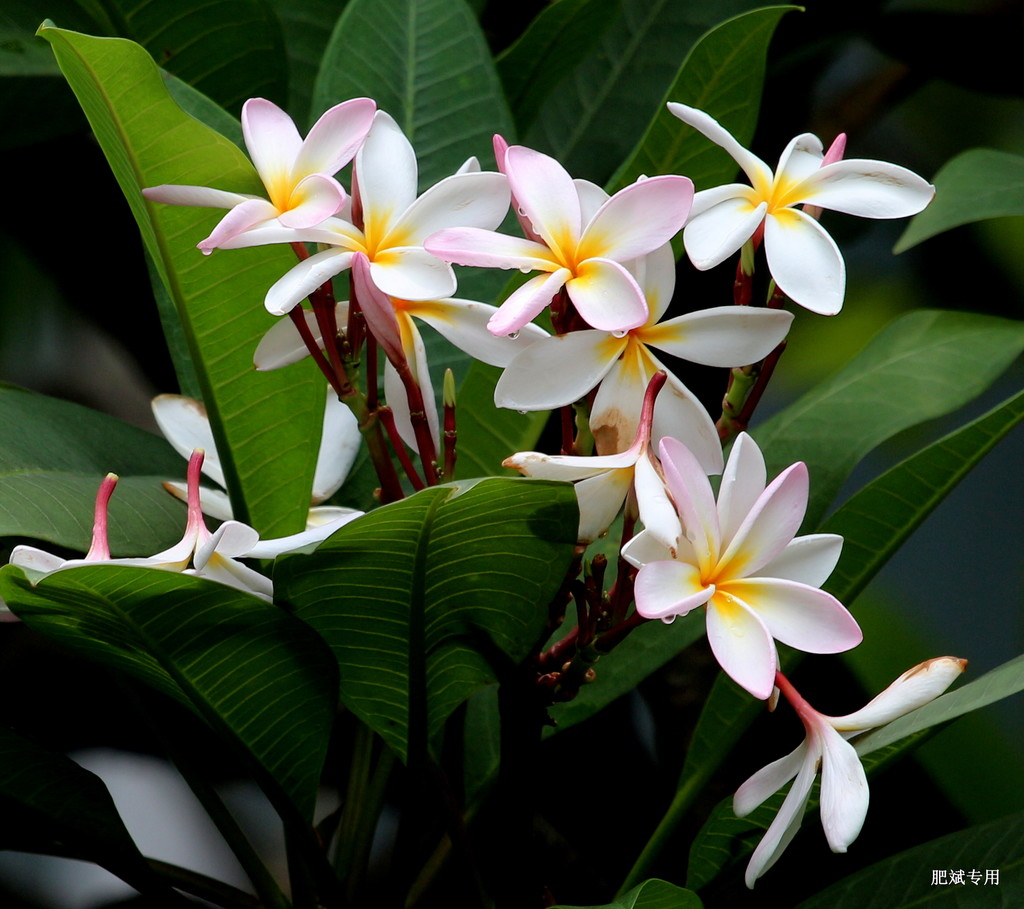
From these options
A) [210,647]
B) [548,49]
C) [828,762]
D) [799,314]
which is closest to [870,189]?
[828,762]

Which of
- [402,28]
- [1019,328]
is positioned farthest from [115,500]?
[1019,328]

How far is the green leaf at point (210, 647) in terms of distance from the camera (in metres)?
0.38

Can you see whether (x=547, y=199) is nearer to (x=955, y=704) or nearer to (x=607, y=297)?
(x=607, y=297)

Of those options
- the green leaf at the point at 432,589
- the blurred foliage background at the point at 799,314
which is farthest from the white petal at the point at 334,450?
the blurred foliage background at the point at 799,314

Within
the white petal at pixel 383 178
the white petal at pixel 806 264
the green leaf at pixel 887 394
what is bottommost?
the green leaf at pixel 887 394

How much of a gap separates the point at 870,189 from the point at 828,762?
232 mm

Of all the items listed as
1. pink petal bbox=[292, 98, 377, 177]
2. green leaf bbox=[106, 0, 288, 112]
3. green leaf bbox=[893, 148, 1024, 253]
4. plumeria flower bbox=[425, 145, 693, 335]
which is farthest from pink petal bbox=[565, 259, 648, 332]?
green leaf bbox=[106, 0, 288, 112]

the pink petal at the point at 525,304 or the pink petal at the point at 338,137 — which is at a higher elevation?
the pink petal at the point at 338,137

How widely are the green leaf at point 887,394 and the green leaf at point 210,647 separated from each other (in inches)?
14.0

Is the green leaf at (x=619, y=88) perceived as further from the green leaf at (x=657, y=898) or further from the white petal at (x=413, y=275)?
the green leaf at (x=657, y=898)

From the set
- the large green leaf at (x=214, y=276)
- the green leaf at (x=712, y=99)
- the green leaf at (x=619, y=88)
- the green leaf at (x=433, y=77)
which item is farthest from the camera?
the green leaf at (x=619, y=88)

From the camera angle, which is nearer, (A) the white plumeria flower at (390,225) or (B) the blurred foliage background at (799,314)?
(A) the white plumeria flower at (390,225)

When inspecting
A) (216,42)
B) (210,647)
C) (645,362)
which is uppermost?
(216,42)

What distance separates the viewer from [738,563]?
364 millimetres
